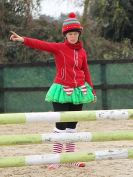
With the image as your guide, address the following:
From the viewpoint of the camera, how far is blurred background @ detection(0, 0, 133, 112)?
537 inches

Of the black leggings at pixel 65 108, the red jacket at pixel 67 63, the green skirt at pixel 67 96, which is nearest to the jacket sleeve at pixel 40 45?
the red jacket at pixel 67 63

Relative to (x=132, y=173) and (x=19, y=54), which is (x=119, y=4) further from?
(x=132, y=173)

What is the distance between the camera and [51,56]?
17.5 meters

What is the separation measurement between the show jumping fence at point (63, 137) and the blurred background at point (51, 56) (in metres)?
8.66

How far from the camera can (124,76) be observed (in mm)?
13625

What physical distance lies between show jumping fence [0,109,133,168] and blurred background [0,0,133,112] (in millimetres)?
8659

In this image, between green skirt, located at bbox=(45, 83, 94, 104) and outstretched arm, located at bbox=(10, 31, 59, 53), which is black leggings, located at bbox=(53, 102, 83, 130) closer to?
green skirt, located at bbox=(45, 83, 94, 104)

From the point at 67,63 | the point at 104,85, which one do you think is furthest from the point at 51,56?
the point at 67,63

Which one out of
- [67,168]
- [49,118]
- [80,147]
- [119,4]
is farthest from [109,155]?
[119,4]

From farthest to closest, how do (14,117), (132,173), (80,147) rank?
(80,147)
(132,173)
(14,117)

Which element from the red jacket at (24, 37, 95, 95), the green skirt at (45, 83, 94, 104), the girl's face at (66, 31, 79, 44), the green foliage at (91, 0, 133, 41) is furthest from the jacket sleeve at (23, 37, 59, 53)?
the green foliage at (91, 0, 133, 41)

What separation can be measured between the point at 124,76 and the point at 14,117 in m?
9.29

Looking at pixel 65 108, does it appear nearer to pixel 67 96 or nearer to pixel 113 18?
pixel 67 96

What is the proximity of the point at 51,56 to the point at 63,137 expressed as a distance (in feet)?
41.9
